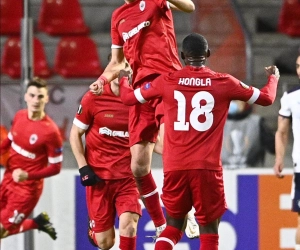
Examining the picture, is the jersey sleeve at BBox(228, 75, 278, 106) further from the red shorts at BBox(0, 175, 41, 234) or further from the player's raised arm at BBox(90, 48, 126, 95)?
the red shorts at BBox(0, 175, 41, 234)

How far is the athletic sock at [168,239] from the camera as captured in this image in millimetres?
6168

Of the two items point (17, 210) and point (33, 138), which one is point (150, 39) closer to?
point (33, 138)

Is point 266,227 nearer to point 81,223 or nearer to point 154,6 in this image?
Result: point 81,223

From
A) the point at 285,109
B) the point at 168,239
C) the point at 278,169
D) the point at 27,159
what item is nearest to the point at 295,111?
the point at 285,109

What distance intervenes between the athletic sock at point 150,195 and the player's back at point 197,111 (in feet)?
2.47

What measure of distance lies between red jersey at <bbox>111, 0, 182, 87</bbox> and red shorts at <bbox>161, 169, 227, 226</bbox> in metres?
0.79

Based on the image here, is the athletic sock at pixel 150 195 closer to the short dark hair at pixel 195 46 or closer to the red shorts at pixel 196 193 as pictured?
the red shorts at pixel 196 193

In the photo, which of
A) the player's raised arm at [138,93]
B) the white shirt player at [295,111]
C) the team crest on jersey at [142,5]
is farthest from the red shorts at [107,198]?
the team crest on jersey at [142,5]

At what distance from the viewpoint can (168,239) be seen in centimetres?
619

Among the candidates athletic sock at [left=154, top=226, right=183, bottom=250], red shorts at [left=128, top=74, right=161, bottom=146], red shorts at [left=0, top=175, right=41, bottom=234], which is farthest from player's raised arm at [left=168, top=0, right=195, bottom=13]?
red shorts at [left=0, top=175, right=41, bottom=234]

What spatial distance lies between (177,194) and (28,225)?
9.99 ft

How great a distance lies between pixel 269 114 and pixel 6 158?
2.64 m

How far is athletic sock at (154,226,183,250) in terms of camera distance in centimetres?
617

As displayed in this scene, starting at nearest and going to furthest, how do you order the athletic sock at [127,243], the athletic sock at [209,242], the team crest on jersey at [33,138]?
the athletic sock at [209,242] < the athletic sock at [127,243] < the team crest on jersey at [33,138]
